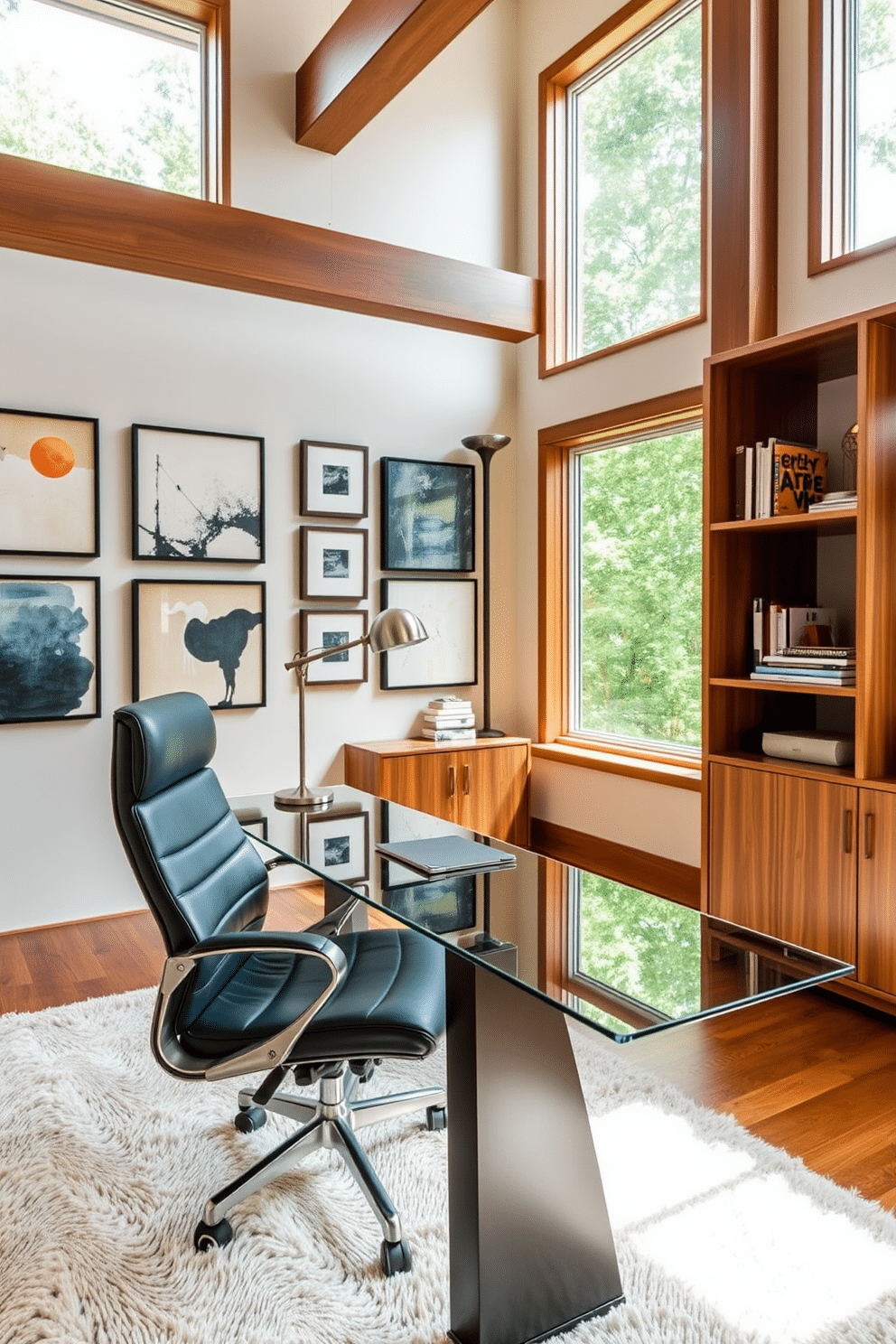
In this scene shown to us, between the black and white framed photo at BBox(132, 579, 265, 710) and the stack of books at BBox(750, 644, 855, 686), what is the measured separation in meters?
2.14

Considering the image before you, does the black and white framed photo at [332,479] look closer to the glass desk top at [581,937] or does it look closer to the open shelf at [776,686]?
the open shelf at [776,686]

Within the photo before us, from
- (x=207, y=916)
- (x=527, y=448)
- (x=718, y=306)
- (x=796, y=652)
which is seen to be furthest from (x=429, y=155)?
(x=207, y=916)

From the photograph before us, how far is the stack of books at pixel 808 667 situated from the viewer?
2904mm

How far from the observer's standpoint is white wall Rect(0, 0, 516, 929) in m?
3.72

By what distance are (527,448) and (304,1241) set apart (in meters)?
3.90

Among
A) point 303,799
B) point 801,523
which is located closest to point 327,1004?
point 303,799

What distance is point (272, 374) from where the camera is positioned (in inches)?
165

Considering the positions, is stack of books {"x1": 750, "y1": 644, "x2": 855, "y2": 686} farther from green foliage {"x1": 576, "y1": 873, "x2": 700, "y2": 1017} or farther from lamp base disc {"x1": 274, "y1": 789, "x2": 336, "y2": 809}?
lamp base disc {"x1": 274, "y1": 789, "x2": 336, "y2": 809}

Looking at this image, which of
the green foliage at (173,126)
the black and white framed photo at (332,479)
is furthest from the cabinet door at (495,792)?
the green foliage at (173,126)

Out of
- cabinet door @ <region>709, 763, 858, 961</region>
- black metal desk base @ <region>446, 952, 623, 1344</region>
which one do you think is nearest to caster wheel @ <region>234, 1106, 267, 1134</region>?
black metal desk base @ <region>446, 952, 623, 1344</region>

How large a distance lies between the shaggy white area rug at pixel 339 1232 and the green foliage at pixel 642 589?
2103mm

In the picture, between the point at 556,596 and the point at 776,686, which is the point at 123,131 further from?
the point at 776,686

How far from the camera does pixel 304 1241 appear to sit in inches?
71.9

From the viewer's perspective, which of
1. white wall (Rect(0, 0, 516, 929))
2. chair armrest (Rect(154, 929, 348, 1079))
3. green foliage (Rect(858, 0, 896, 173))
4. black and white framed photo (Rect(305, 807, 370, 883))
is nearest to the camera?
chair armrest (Rect(154, 929, 348, 1079))
